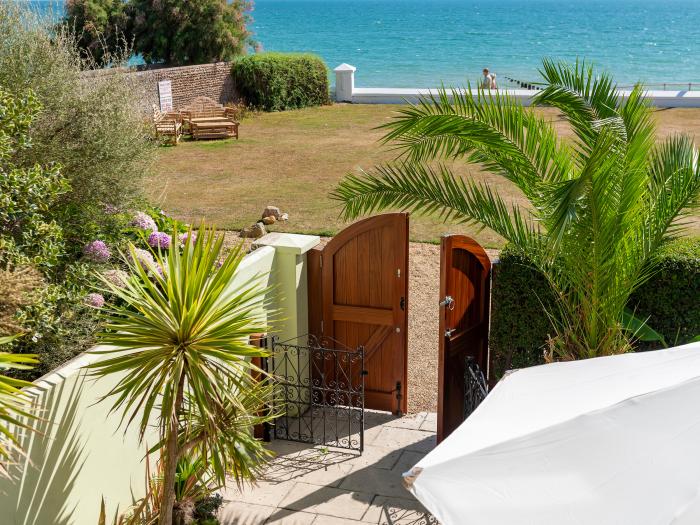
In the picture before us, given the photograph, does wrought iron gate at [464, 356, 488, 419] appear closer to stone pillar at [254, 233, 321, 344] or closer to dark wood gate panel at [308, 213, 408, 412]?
dark wood gate panel at [308, 213, 408, 412]

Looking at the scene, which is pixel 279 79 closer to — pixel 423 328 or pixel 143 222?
pixel 423 328

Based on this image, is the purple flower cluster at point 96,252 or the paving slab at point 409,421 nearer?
the purple flower cluster at point 96,252

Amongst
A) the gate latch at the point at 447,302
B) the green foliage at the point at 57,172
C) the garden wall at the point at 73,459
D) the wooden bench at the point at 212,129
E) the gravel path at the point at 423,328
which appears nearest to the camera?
the garden wall at the point at 73,459

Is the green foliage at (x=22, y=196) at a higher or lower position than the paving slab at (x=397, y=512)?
higher

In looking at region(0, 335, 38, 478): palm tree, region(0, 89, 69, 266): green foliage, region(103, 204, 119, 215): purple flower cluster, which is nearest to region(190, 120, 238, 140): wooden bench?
region(103, 204, 119, 215): purple flower cluster

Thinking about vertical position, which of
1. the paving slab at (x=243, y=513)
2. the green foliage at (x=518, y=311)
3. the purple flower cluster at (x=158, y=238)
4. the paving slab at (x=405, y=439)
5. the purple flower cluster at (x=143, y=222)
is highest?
the purple flower cluster at (x=143, y=222)

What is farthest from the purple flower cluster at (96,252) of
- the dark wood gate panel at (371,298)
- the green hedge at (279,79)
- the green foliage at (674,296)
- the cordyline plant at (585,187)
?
the green hedge at (279,79)

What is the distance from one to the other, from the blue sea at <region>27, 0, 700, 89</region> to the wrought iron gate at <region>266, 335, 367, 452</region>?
39.5m

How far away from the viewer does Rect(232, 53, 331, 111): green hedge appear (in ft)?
83.7

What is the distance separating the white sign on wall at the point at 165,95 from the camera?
2253 cm

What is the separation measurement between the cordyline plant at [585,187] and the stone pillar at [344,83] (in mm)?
20447

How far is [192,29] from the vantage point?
93.7ft

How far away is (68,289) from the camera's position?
22.3 feet

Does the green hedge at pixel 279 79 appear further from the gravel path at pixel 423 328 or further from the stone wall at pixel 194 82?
the gravel path at pixel 423 328
